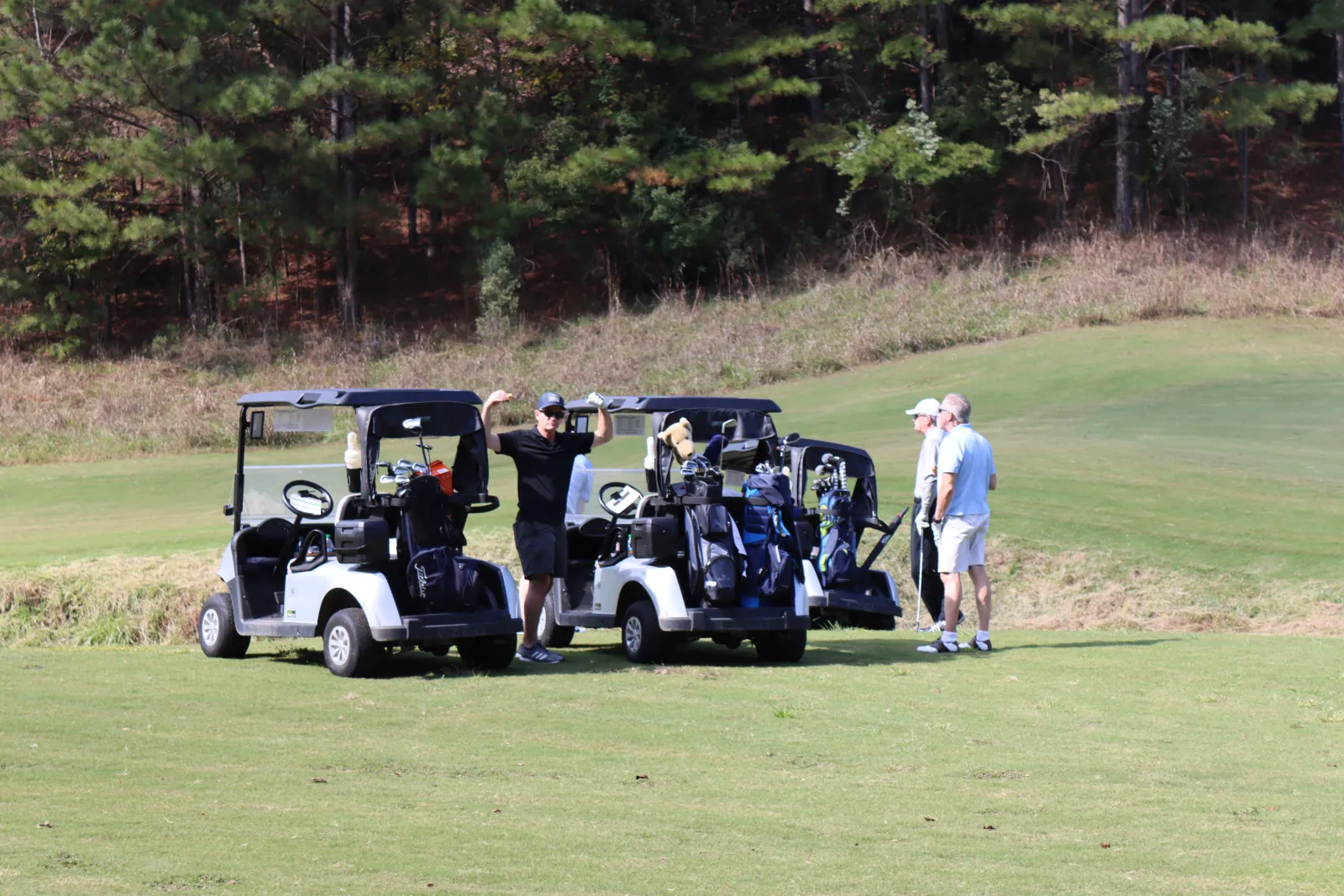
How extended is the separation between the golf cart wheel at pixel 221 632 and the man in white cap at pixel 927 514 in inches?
215

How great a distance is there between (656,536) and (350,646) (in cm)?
224

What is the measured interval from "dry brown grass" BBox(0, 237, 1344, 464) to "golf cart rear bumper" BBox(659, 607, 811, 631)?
23.7m

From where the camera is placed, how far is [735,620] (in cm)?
1137

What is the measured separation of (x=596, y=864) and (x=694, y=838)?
62 cm

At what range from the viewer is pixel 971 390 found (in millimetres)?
30875

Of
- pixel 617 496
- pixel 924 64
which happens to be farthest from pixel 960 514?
pixel 924 64

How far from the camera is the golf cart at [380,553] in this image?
1084 centimetres

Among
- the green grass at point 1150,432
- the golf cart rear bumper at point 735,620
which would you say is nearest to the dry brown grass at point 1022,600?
the green grass at point 1150,432

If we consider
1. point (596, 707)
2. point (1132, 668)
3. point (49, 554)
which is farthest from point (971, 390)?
point (596, 707)

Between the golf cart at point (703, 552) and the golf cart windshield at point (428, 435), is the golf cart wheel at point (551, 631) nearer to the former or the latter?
the golf cart at point (703, 552)

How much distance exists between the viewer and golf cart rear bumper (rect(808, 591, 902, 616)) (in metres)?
14.0

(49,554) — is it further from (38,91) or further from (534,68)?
(534,68)

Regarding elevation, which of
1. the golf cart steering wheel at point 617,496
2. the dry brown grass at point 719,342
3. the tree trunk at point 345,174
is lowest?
the golf cart steering wheel at point 617,496

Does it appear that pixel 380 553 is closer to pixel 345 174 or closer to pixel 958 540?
pixel 958 540
